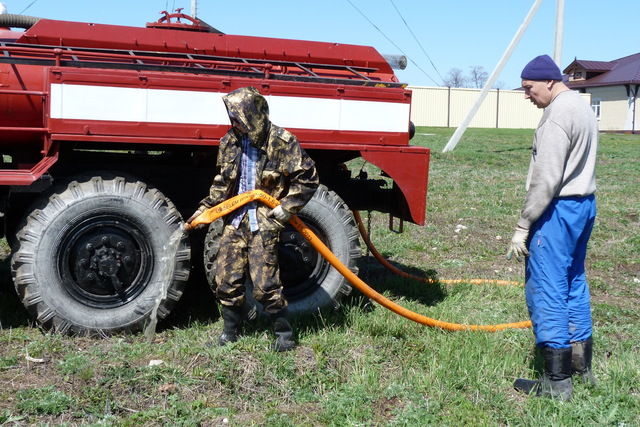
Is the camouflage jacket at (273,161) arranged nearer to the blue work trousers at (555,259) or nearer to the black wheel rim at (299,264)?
the black wheel rim at (299,264)

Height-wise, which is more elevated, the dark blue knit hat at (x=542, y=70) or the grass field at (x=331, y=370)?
the dark blue knit hat at (x=542, y=70)

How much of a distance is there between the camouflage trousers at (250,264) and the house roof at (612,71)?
5005cm

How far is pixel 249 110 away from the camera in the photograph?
4730 mm

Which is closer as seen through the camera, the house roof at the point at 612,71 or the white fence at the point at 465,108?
the house roof at the point at 612,71

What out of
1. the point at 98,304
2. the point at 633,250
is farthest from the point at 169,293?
the point at 633,250

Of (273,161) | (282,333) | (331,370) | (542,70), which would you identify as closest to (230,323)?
(282,333)

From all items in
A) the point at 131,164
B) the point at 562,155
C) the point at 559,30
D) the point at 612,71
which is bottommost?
the point at 131,164

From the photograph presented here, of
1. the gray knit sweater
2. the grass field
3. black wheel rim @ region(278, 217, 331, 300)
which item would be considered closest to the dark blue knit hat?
the gray knit sweater

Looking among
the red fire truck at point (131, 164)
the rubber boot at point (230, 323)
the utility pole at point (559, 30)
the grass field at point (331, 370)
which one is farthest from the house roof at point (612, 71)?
the rubber boot at point (230, 323)

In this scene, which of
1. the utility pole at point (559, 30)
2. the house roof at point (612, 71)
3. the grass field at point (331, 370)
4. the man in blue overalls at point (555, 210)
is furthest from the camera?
the house roof at point (612, 71)

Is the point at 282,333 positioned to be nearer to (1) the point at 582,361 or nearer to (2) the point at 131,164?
(1) the point at 582,361

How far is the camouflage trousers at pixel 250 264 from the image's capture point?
493 cm

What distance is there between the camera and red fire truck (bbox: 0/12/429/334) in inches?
199

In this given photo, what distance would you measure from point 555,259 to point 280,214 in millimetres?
1789
